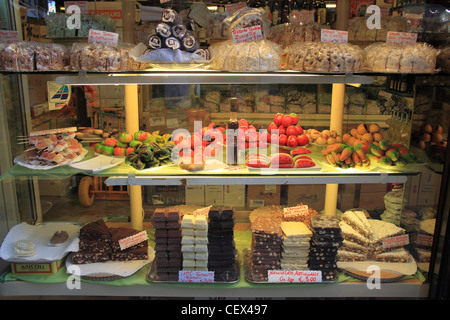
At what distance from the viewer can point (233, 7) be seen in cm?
250

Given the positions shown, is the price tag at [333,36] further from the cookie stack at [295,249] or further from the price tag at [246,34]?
the cookie stack at [295,249]

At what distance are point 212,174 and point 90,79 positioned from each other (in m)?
0.80

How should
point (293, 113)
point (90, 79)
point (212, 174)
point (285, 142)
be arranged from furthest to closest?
point (293, 113) → point (285, 142) → point (212, 174) → point (90, 79)

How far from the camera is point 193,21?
2383 mm

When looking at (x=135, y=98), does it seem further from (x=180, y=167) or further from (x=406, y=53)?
(x=406, y=53)

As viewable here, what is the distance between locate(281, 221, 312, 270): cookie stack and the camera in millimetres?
2400

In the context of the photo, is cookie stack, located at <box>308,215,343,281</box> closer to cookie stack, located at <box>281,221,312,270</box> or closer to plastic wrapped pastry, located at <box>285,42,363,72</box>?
cookie stack, located at <box>281,221,312,270</box>

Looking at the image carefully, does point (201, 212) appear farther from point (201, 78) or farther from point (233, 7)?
point (233, 7)

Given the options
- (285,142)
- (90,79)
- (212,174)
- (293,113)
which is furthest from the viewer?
(293,113)

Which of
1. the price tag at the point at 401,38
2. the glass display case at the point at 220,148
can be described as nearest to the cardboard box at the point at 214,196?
the glass display case at the point at 220,148

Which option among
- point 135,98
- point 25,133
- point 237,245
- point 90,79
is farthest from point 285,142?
point 25,133

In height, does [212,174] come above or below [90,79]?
below

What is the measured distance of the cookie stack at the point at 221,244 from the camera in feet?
7.85
